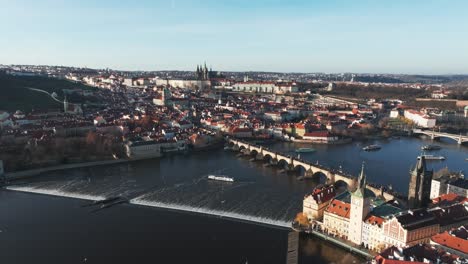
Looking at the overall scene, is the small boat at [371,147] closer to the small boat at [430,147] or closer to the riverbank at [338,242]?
the small boat at [430,147]

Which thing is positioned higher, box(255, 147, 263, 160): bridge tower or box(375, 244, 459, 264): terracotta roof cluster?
box(375, 244, 459, 264): terracotta roof cluster

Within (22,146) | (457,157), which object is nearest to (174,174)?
(22,146)

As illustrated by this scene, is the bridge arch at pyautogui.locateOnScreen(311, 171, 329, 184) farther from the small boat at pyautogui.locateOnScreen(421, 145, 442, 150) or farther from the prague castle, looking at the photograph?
the small boat at pyautogui.locateOnScreen(421, 145, 442, 150)

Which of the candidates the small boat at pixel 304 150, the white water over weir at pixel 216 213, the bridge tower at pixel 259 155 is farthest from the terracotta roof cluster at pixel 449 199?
the small boat at pixel 304 150

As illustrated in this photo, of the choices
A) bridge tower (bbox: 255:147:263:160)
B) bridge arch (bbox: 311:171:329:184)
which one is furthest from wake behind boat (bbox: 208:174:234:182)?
bridge tower (bbox: 255:147:263:160)

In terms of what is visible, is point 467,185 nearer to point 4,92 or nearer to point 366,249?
point 366,249

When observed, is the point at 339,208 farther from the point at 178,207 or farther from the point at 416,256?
the point at 178,207
